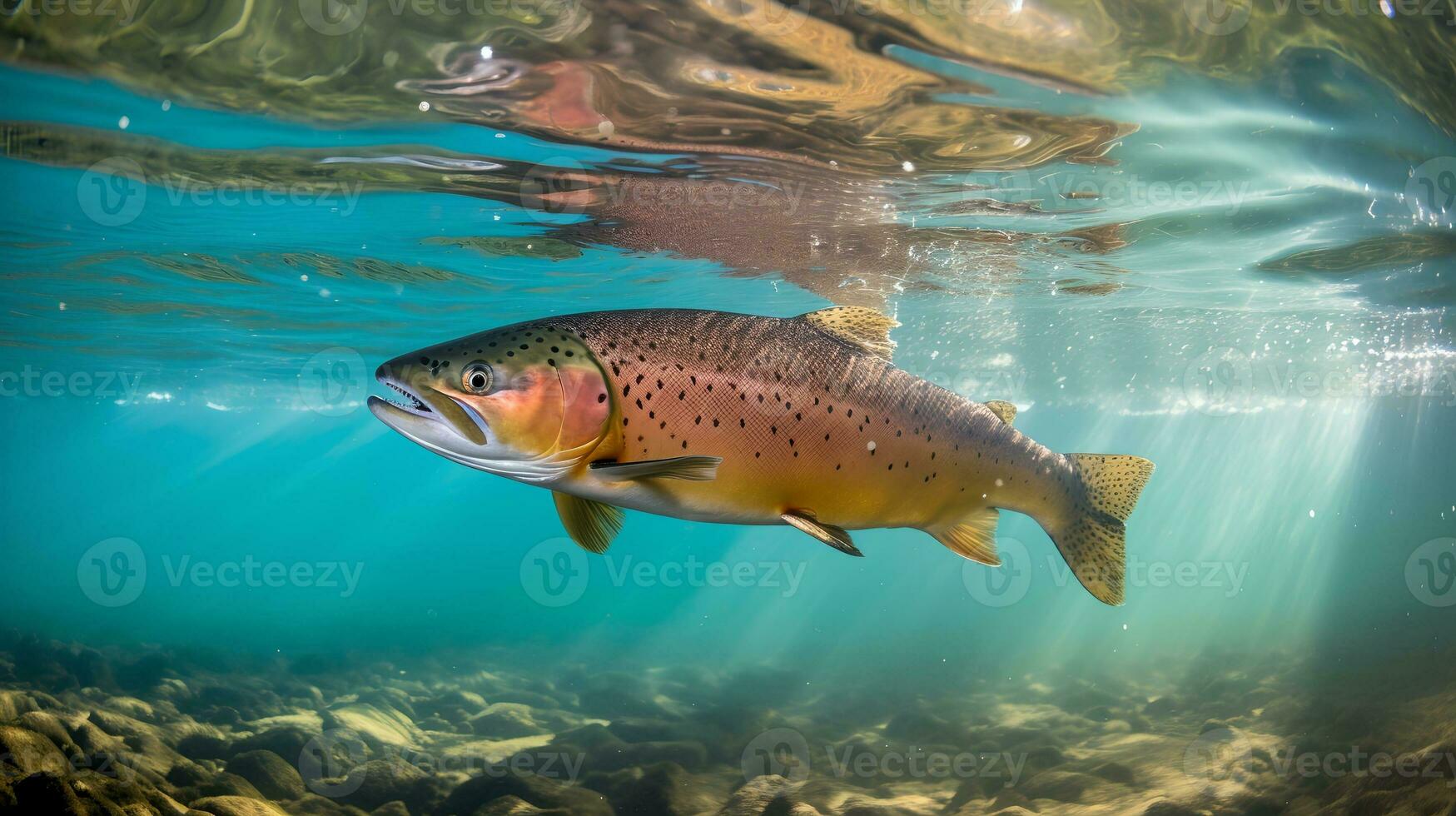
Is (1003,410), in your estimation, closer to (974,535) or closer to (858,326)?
(974,535)

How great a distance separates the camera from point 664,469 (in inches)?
122

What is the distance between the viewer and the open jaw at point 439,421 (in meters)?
3.03

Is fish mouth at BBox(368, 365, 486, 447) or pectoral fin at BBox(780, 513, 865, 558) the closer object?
fish mouth at BBox(368, 365, 486, 447)

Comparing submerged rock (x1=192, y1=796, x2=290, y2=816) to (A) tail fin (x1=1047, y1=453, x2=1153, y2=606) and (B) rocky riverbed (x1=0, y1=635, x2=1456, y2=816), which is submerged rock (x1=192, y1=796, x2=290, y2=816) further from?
(A) tail fin (x1=1047, y1=453, x2=1153, y2=606)

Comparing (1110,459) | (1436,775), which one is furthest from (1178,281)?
(1110,459)

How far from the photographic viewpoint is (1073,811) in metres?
9.89

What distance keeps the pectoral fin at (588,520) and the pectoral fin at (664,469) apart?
462 mm

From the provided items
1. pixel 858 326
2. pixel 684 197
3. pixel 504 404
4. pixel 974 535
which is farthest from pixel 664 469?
pixel 684 197

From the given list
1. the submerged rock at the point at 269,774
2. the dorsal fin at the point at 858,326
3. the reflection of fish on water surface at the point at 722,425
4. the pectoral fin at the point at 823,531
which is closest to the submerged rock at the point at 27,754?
the submerged rock at the point at 269,774

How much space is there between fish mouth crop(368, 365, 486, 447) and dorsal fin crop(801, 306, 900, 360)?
6.63ft

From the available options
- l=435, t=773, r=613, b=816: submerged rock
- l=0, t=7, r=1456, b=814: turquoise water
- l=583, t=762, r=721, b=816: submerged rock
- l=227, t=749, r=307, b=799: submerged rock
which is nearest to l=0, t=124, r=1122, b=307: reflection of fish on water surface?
l=0, t=7, r=1456, b=814: turquoise water

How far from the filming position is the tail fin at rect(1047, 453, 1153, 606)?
15.2ft

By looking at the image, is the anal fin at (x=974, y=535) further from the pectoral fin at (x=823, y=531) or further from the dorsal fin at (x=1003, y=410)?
the pectoral fin at (x=823, y=531)

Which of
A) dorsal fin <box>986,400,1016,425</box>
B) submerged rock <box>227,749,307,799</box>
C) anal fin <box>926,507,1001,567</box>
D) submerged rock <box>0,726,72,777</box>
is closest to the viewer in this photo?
anal fin <box>926,507,1001,567</box>
